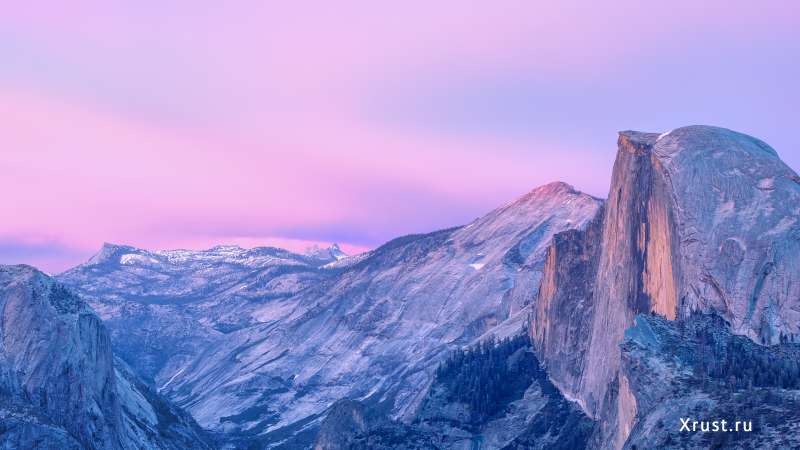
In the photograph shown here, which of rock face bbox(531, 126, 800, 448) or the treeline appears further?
rock face bbox(531, 126, 800, 448)

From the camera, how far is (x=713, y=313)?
518ft

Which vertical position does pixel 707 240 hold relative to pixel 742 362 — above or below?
above

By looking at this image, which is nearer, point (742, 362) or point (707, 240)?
point (742, 362)

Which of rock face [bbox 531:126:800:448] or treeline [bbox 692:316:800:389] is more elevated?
rock face [bbox 531:126:800:448]

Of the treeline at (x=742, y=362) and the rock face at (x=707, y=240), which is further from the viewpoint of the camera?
the rock face at (x=707, y=240)

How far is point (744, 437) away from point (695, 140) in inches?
3384

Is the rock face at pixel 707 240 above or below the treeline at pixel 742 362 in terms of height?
above

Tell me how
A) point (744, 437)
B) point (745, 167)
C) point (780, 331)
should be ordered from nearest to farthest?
point (744, 437) → point (780, 331) → point (745, 167)

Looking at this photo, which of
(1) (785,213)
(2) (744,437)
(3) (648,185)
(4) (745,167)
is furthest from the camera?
(3) (648,185)

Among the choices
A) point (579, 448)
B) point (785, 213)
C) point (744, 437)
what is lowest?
point (579, 448)

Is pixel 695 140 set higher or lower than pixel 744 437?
higher

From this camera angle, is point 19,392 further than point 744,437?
Yes

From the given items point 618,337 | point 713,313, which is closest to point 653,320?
point 713,313

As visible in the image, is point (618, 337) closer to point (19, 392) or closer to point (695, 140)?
point (695, 140)
